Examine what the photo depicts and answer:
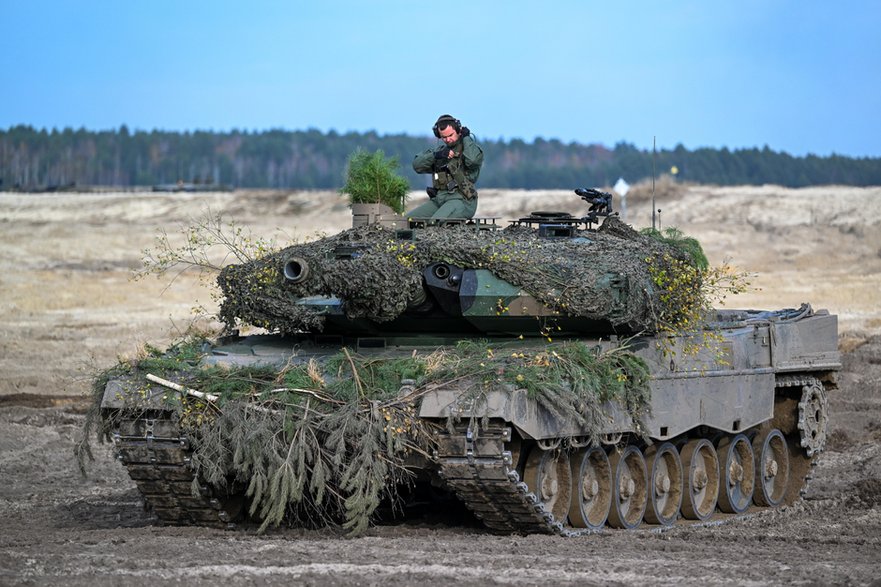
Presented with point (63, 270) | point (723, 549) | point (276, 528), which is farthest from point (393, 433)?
point (63, 270)

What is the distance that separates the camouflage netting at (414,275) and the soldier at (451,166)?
3.84 feet

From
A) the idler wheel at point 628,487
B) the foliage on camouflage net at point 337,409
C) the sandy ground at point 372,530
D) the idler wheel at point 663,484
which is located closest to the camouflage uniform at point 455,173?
the sandy ground at point 372,530

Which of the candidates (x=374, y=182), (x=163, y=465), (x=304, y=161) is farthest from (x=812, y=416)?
(x=304, y=161)

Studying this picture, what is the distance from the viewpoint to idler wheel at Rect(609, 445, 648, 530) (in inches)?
573

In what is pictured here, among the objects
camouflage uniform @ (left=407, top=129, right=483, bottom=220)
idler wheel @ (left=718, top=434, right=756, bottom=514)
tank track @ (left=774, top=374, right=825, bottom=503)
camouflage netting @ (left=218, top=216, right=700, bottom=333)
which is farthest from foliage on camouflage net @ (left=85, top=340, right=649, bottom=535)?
tank track @ (left=774, top=374, right=825, bottom=503)

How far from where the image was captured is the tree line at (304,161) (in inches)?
3302

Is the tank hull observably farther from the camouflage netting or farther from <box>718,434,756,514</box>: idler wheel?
the camouflage netting

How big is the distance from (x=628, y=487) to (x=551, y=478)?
1465mm

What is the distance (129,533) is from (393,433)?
94.7 inches

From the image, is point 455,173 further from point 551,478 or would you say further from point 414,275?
point 551,478

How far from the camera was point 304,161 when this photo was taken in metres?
102

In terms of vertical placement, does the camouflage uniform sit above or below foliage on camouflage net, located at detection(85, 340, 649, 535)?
above

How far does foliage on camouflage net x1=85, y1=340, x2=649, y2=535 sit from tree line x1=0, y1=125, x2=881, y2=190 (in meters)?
61.7

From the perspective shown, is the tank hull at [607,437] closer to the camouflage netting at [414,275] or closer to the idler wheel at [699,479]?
the idler wheel at [699,479]
